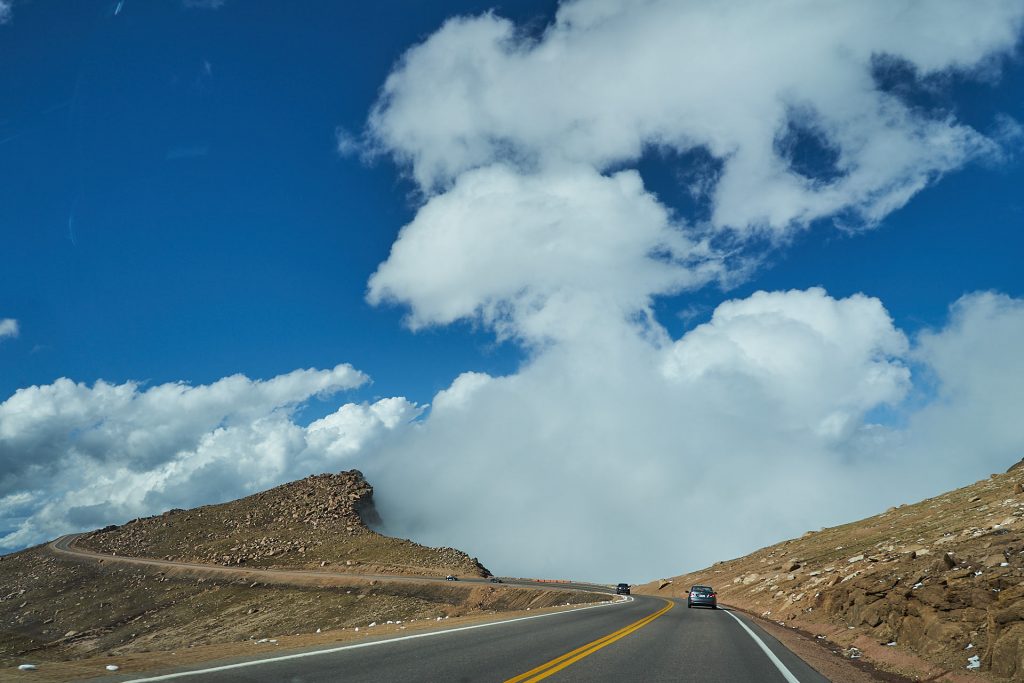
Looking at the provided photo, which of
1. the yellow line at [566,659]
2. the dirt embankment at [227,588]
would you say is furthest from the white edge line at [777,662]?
the dirt embankment at [227,588]

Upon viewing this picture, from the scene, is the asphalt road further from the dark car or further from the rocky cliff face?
the rocky cliff face

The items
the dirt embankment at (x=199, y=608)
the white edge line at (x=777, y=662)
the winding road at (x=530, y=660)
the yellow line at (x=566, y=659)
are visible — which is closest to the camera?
the winding road at (x=530, y=660)

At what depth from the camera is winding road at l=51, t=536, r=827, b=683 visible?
9.30m

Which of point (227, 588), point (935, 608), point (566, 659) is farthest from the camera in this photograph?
point (227, 588)

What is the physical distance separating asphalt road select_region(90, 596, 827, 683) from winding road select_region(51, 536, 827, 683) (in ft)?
0.06

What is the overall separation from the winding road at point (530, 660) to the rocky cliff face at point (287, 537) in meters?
73.3

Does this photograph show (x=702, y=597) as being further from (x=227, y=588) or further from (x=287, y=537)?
(x=287, y=537)

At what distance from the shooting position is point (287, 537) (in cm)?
10531

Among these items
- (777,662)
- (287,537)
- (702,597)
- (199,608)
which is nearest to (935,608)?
(777,662)

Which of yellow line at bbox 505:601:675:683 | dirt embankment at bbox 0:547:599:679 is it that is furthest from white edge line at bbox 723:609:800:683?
dirt embankment at bbox 0:547:599:679

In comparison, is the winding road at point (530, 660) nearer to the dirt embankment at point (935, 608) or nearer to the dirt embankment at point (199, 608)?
the dirt embankment at point (935, 608)

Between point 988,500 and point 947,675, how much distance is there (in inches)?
1752

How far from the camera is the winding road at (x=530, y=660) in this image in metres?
9.30

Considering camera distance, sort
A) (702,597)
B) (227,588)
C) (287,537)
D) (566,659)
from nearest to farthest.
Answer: (566,659), (702,597), (227,588), (287,537)
